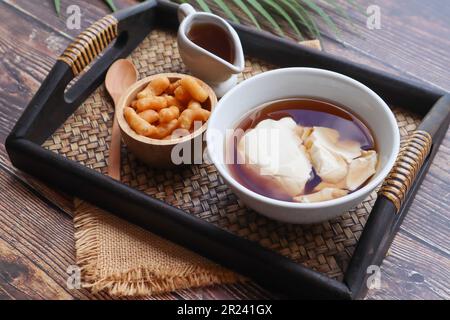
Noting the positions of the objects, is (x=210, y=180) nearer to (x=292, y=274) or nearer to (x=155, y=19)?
(x=292, y=274)

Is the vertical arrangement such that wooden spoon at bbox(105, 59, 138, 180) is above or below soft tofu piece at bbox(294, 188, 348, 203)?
below

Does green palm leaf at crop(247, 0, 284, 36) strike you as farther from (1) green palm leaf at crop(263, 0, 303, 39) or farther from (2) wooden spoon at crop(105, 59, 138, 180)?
(2) wooden spoon at crop(105, 59, 138, 180)

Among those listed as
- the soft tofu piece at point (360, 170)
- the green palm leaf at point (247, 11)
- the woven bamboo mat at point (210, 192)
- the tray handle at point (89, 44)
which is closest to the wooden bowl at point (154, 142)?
the woven bamboo mat at point (210, 192)

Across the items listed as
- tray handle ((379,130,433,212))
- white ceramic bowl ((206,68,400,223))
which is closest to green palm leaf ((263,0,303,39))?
white ceramic bowl ((206,68,400,223))

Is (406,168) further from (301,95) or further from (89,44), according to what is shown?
(89,44)
